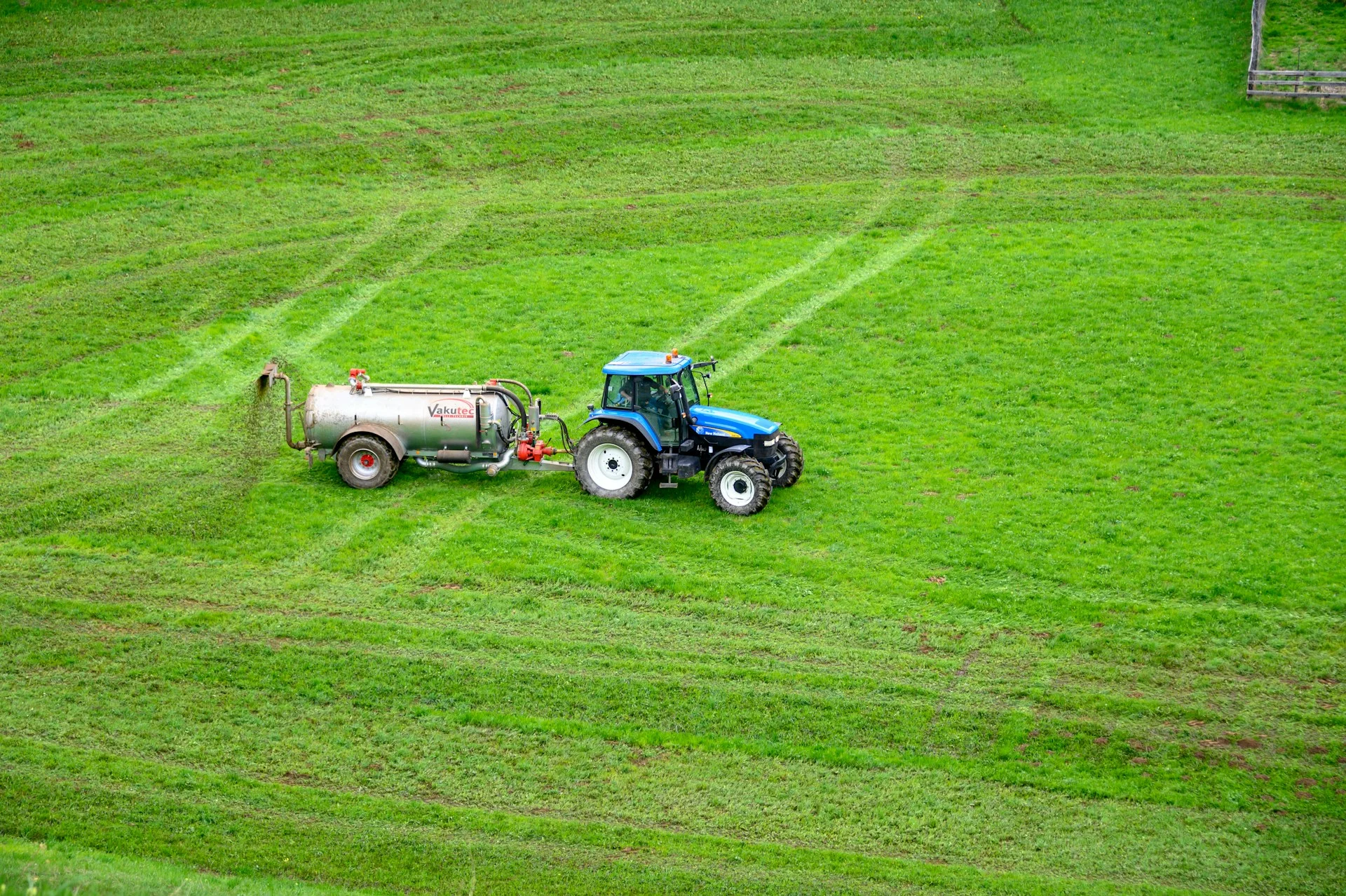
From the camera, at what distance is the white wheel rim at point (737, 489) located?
27.0 metres

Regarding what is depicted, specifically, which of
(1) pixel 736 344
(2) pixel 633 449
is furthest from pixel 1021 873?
(1) pixel 736 344

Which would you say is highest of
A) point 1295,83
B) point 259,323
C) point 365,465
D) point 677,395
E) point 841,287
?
point 1295,83

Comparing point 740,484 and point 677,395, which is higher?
point 677,395

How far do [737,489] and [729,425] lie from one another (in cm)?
127

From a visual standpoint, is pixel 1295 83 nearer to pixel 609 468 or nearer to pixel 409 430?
pixel 609 468

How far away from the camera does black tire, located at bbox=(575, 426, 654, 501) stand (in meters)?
27.3

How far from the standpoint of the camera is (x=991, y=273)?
3862 centimetres

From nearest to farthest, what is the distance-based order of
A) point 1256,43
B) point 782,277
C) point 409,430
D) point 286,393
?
point 409,430 < point 286,393 < point 782,277 < point 1256,43

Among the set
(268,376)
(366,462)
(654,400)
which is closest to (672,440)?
(654,400)

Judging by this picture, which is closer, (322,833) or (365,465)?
(322,833)

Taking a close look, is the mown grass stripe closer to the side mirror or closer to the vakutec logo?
the vakutec logo

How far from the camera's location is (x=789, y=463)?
2802 cm

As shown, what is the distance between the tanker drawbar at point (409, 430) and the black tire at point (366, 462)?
1cm

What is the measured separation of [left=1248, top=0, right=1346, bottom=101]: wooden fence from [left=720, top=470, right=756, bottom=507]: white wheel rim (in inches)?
1228
